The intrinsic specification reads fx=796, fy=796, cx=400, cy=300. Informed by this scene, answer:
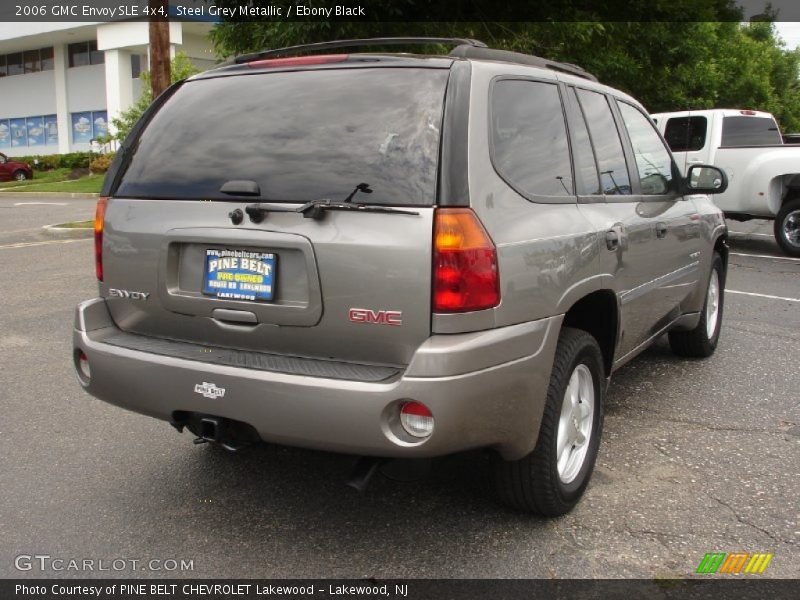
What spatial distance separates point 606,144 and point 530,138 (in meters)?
0.89

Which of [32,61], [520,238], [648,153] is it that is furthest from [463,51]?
[32,61]

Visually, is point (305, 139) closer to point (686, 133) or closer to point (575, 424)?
point (575, 424)

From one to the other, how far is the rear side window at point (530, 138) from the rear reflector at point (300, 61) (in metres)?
0.64

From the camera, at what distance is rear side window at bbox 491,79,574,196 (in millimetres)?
3040

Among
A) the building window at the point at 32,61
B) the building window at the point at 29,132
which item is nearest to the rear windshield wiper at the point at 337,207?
the building window at the point at 29,132

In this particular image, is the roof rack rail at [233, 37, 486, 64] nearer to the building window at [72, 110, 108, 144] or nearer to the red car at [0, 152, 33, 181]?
the red car at [0, 152, 33, 181]

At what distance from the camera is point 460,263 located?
268 cm

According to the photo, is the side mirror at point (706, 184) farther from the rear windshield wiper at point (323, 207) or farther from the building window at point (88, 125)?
the building window at point (88, 125)

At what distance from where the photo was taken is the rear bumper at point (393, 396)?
8.68 feet

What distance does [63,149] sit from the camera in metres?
40.1

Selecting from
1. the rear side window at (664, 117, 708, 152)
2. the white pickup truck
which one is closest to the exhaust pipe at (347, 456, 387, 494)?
the white pickup truck

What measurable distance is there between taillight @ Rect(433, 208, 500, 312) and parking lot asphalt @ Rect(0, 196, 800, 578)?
72 cm

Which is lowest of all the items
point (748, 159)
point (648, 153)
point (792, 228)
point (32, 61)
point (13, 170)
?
point (13, 170)

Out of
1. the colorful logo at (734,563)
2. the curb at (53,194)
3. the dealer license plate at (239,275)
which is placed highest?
the dealer license plate at (239,275)
